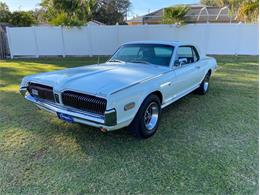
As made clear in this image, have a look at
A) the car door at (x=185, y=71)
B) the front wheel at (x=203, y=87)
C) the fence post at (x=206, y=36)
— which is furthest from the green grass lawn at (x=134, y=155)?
the fence post at (x=206, y=36)

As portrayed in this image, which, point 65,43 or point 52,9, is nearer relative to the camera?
point 65,43

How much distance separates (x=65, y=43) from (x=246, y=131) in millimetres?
13577

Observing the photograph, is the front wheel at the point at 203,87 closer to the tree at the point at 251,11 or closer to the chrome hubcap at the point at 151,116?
the chrome hubcap at the point at 151,116

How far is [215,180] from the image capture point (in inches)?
113

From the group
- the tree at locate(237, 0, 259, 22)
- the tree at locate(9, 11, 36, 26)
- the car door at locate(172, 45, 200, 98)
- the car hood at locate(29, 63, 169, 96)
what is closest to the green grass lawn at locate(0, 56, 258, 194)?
the car door at locate(172, 45, 200, 98)

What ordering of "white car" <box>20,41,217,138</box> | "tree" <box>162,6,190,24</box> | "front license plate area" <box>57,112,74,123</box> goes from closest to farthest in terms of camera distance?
"white car" <box>20,41,217,138</box> < "front license plate area" <box>57,112,74,123</box> < "tree" <box>162,6,190,24</box>

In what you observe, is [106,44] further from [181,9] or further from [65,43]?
[181,9]

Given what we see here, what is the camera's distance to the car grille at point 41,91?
365 cm

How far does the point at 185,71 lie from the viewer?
4.92m

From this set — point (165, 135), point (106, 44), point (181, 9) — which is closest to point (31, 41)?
point (106, 44)

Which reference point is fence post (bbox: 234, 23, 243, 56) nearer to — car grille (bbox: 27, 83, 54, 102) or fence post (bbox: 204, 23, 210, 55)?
fence post (bbox: 204, 23, 210, 55)

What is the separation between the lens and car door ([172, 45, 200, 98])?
15.2 feet

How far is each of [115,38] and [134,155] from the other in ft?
41.5

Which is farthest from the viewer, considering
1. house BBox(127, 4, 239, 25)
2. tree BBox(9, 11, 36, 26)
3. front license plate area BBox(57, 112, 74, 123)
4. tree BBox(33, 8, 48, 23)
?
house BBox(127, 4, 239, 25)
